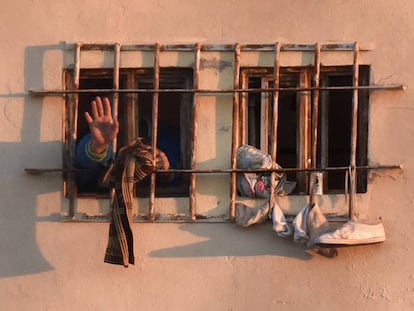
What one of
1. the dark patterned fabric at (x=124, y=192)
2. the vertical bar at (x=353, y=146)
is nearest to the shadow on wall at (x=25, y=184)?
the dark patterned fabric at (x=124, y=192)

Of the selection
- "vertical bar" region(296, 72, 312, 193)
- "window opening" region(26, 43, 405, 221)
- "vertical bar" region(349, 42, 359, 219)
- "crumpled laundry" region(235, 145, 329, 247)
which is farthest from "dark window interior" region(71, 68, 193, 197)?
"vertical bar" region(349, 42, 359, 219)

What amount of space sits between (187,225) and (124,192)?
407 mm

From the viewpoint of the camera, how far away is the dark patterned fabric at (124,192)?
6.34 m

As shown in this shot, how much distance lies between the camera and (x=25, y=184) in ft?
21.6

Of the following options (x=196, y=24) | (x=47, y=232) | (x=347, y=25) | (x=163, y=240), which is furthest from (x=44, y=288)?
(x=347, y=25)

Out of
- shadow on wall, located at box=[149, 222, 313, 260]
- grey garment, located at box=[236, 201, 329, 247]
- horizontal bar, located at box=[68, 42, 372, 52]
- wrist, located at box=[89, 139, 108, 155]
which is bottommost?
shadow on wall, located at box=[149, 222, 313, 260]

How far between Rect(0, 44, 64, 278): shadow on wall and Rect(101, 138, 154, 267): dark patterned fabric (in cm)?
38

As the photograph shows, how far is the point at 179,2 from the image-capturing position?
6.60 metres

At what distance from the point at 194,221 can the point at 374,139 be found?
1095 mm

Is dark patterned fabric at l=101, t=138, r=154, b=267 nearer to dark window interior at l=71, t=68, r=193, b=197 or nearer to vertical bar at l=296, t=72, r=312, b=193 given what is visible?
dark window interior at l=71, t=68, r=193, b=197

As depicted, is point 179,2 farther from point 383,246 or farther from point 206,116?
point 383,246

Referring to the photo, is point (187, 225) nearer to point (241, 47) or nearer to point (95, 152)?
point (95, 152)

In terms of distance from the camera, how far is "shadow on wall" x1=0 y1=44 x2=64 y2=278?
655cm

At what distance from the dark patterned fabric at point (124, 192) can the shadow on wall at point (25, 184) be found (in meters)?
0.38
